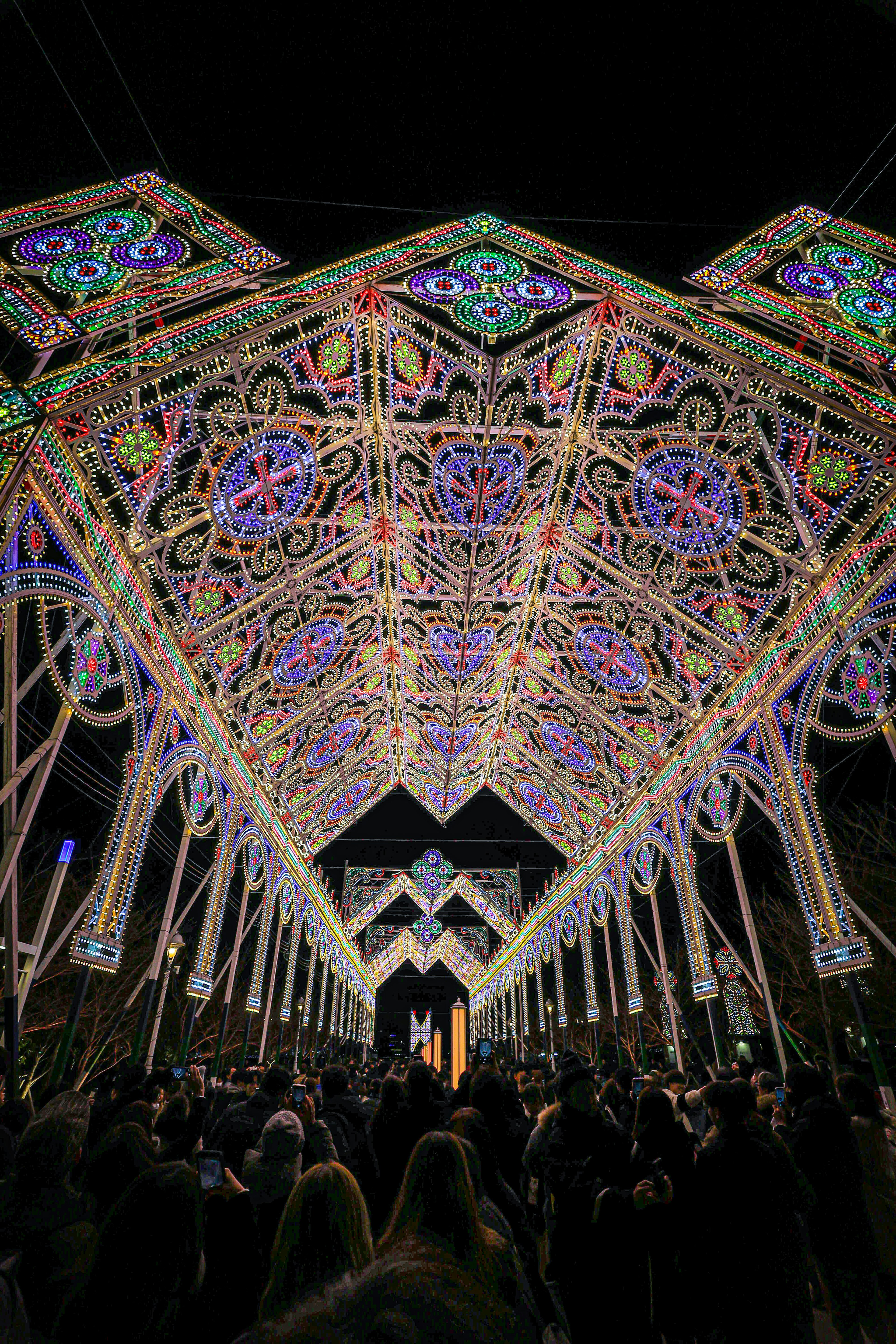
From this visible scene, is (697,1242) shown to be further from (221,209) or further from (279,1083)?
(221,209)

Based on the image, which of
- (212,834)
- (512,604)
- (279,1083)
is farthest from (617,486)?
(212,834)

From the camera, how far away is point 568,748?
19047 mm

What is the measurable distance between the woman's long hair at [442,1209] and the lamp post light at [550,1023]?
2215 cm

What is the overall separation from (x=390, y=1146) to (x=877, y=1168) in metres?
2.99

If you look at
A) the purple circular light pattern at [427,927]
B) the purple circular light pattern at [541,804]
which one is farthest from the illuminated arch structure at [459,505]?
the purple circular light pattern at [427,927]

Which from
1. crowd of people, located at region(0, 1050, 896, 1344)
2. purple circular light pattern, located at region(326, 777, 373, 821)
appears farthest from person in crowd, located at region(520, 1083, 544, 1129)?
purple circular light pattern, located at region(326, 777, 373, 821)

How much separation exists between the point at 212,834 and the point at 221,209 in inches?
476

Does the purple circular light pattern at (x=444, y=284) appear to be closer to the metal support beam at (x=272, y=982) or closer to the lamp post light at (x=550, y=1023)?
the metal support beam at (x=272, y=982)

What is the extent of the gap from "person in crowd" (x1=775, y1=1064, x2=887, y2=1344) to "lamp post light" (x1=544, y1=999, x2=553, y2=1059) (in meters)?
19.3

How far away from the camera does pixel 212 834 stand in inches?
602

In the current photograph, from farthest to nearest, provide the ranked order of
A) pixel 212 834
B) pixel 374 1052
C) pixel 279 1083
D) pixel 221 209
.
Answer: pixel 374 1052, pixel 212 834, pixel 221 209, pixel 279 1083

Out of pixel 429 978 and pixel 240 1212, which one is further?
pixel 429 978

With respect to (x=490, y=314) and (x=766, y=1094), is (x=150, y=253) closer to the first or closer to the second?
(x=490, y=314)

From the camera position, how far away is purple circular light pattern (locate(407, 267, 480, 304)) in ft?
23.1
